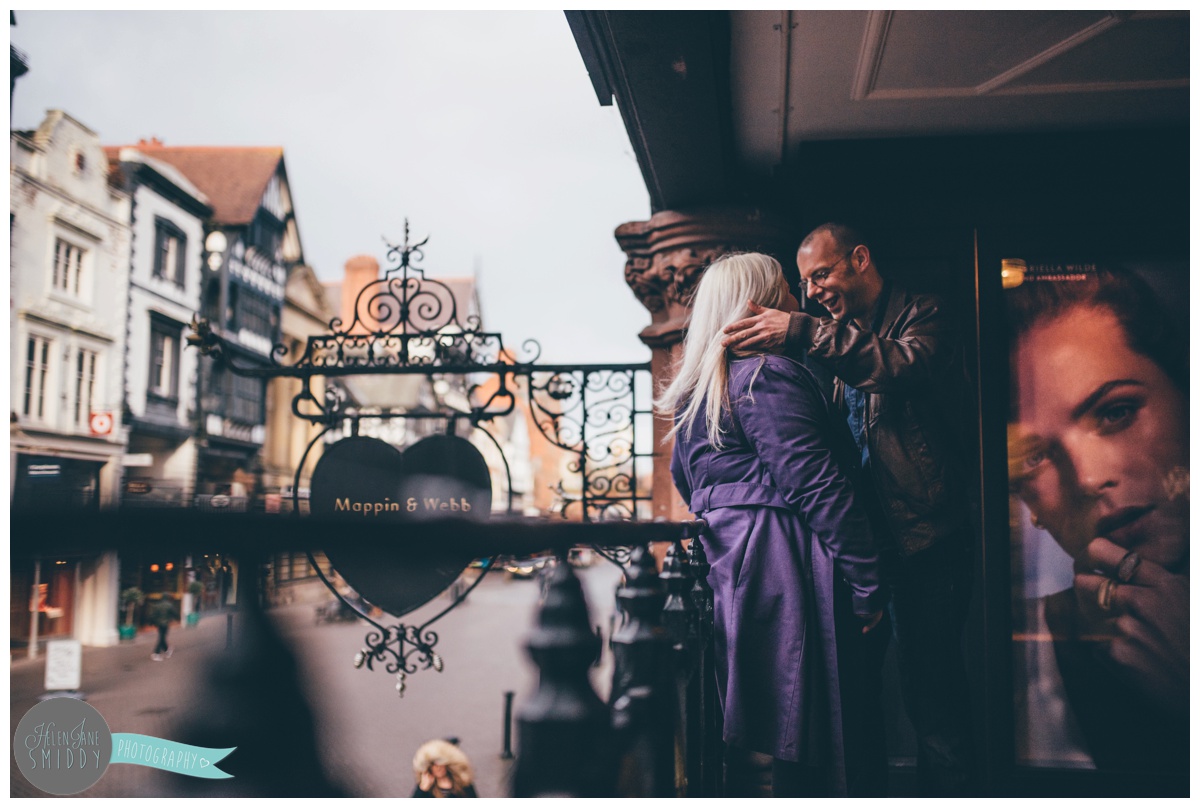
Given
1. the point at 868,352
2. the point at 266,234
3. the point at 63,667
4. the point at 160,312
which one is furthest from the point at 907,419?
the point at 266,234

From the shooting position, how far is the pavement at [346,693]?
2.29ft

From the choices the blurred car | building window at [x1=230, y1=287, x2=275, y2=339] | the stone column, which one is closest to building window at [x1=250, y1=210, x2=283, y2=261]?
building window at [x1=230, y1=287, x2=275, y2=339]

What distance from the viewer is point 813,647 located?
2.09 m

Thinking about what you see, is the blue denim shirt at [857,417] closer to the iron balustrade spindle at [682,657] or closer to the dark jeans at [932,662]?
the dark jeans at [932,662]

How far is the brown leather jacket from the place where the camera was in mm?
2490

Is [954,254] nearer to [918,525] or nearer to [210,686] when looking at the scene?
[918,525]

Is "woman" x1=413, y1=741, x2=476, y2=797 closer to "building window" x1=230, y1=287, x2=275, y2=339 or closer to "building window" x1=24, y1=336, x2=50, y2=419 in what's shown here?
"building window" x1=24, y1=336, x2=50, y2=419

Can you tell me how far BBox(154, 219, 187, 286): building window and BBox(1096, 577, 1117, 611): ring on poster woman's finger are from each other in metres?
20.7

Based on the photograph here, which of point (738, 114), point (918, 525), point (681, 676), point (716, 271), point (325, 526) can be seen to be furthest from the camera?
point (738, 114)

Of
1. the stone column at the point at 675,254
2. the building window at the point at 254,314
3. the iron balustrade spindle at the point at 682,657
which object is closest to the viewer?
Answer: the iron balustrade spindle at the point at 682,657

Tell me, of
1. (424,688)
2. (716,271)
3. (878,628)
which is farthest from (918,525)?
(424,688)

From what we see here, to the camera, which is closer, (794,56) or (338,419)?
(794,56)

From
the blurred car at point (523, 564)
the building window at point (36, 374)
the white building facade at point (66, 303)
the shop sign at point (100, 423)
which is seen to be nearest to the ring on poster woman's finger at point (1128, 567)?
the blurred car at point (523, 564)

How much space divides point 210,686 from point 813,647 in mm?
1680
